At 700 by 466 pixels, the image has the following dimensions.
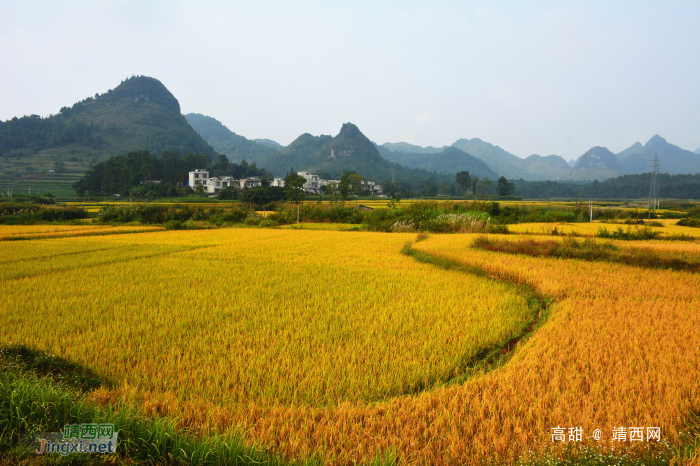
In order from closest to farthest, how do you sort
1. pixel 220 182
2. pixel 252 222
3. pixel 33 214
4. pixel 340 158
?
1. pixel 252 222
2. pixel 33 214
3. pixel 220 182
4. pixel 340 158

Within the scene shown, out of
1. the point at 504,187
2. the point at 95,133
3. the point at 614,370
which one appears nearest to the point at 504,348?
the point at 614,370

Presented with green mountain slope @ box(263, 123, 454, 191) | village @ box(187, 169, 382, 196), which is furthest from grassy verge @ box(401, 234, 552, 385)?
green mountain slope @ box(263, 123, 454, 191)

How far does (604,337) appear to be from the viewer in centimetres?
427

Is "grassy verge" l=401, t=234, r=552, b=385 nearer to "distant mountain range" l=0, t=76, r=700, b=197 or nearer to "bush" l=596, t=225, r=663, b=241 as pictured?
"bush" l=596, t=225, r=663, b=241

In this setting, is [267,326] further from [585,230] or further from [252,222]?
[252,222]

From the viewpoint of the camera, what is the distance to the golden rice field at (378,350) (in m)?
2.54

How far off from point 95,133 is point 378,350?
13444 centimetres

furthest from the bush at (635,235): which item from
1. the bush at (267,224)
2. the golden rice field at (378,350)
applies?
the bush at (267,224)

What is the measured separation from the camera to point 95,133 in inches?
4131

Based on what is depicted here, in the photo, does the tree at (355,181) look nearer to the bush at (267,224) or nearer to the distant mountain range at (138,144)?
the distant mountain range at (138,144)

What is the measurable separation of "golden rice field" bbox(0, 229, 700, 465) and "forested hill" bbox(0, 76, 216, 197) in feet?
278

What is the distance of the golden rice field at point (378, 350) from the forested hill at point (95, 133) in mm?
84815

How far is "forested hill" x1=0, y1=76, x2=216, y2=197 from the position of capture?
81.6 meters

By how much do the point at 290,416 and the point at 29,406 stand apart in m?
1.94
